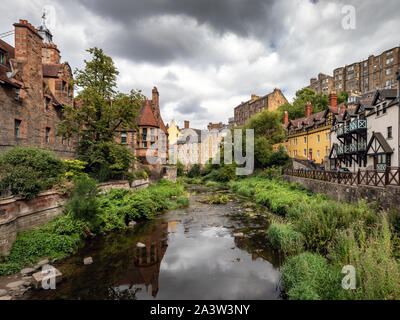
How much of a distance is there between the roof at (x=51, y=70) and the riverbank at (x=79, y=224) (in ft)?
42.5

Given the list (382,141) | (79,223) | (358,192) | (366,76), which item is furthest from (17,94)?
(366,76)

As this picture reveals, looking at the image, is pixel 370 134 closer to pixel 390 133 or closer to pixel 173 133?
pixel 390 133

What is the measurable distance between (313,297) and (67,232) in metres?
10.7

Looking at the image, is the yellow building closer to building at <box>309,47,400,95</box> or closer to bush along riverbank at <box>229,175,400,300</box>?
building at <box>309,47,400,95</box>

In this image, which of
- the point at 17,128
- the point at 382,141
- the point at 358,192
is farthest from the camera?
the point at 382,141

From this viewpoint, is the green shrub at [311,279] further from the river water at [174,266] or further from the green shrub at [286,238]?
the green shrub at [286,238]

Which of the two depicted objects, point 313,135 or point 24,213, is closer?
point 24,213

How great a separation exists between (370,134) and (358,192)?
15.4 m

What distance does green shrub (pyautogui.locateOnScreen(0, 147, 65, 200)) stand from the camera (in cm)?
910

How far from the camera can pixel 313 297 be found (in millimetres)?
5660

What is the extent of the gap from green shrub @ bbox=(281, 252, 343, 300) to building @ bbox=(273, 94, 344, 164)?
3109cm

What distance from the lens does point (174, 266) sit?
350 inches

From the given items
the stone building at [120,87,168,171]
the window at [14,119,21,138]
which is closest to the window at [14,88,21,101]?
the window at [14,119,21,138]

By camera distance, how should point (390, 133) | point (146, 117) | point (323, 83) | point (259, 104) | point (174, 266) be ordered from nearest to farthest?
point (174, 266)
point (390, 133)
point (146, 117)
point (259, 104)
point (323, 83)
